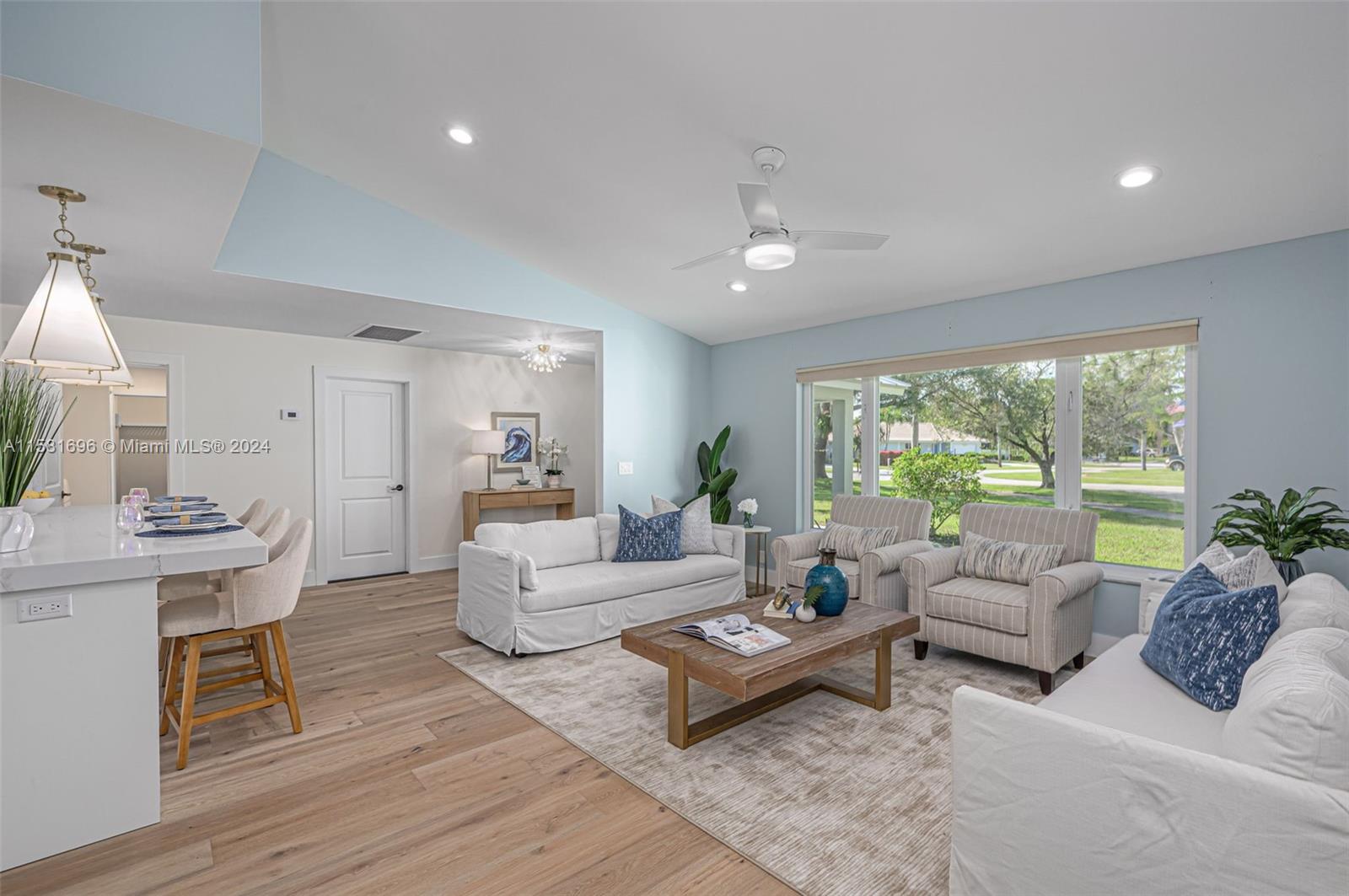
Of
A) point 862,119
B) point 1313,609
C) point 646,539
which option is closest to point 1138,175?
point 862,119

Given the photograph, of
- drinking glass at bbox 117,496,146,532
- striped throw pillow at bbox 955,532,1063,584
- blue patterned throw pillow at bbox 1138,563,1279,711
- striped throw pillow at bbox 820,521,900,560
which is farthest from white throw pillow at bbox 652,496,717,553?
drinking glass at bbox 117,496,146,532

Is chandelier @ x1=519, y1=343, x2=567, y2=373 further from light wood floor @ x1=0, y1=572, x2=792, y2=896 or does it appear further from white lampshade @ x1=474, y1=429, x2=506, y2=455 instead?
light wood floor @ x1=0, y1=572, x2=792, y2=896

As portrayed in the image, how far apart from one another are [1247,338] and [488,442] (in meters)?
5.73

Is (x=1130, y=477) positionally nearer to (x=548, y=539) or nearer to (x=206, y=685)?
(x=548, y=539)

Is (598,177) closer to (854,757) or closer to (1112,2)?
(1112,2)

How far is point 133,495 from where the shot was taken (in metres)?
3.10

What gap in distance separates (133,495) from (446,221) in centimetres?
241

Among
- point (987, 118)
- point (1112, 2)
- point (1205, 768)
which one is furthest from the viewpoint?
point (987, 118)

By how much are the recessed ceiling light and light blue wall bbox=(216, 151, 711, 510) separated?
3.65m

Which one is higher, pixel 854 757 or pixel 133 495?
pixel 133 495

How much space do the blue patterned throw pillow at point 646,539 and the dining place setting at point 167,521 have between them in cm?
231

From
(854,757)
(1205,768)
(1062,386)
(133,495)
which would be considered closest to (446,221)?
(133,495)

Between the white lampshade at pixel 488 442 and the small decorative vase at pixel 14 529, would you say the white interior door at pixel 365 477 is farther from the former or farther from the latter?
the small decorative vase at pixel 14 529

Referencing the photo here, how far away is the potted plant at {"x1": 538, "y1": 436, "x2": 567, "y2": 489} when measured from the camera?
6.83 m
